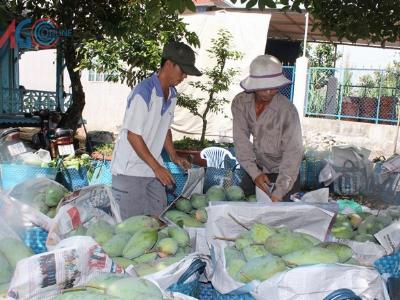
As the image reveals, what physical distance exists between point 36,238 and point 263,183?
1.34 meters

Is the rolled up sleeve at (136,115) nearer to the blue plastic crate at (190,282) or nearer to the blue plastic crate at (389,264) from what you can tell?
the blue plastic crate at (190,282)

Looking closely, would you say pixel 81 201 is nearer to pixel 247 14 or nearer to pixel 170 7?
pixel 170 7

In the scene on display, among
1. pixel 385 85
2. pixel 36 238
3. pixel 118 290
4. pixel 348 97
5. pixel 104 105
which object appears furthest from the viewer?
pixel 104 105

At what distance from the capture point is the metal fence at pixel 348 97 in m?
12.7

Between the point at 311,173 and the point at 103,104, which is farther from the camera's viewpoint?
the point at 103,104

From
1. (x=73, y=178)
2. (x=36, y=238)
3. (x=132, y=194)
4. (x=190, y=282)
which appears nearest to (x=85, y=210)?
(x=36, y=238)

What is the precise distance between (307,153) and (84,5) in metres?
3.97

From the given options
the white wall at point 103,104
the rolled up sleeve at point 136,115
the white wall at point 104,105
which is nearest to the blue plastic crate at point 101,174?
the rolled up sleeve at point 136,115

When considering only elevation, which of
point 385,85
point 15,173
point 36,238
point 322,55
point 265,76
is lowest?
point 15,173

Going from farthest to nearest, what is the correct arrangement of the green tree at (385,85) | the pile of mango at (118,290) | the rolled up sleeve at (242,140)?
the green tree at (385,85) → the rolled up sleeve at (242,140) → the pile of mango at (118,290)

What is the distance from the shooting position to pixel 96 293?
1.42 meters

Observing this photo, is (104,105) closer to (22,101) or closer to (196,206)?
(22,101)

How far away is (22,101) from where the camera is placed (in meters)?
11.1

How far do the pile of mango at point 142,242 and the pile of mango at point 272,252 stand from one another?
0.25m
